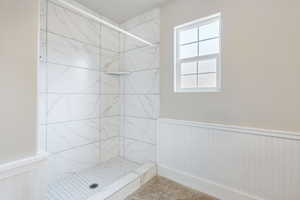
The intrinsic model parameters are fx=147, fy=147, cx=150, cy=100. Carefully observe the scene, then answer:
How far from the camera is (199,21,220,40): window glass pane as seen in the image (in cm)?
190

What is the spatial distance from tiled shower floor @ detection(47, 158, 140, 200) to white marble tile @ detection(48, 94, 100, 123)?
0.87 m

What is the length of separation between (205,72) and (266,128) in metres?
0.94

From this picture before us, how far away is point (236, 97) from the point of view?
1.67 metres

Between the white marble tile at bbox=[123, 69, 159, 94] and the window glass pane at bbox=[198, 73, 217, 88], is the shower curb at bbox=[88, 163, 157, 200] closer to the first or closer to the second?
the white marble tile at bbox=[123, 69, 159, 94]

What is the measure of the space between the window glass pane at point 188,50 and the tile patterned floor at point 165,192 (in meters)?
1.85

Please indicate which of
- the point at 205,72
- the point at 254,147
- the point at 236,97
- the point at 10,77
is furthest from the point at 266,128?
the point at 10,77

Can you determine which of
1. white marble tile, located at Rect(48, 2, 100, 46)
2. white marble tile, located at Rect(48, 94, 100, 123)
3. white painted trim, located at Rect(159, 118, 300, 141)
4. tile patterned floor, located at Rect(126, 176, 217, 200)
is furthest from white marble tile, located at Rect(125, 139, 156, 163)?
white marble tile, located at Rect(48, 2, 100, 46)

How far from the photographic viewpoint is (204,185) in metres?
1.87

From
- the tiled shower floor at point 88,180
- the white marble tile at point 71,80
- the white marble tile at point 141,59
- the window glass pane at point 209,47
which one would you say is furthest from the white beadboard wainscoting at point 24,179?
the window glass pane at point 209,47

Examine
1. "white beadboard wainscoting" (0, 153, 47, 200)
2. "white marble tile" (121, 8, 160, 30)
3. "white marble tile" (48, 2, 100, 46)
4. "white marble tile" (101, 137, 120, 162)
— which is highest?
"white marble tile" (121, 8, 160, 30)

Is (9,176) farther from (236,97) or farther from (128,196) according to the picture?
(236,97)

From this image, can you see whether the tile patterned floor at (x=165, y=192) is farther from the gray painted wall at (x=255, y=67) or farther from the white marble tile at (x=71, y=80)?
the white marble tile at (x=71, y=80)

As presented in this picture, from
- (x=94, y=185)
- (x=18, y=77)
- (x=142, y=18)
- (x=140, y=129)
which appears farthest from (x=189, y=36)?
(x=94, y=185)

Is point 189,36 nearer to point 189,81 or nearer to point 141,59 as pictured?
point 189,81
